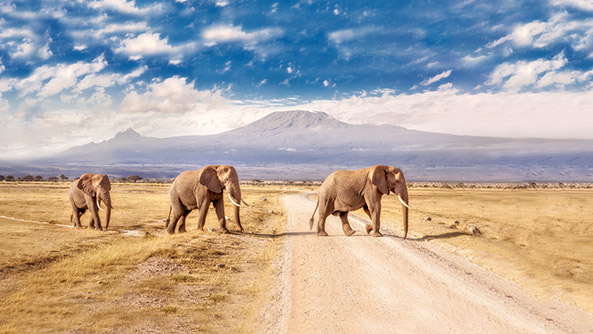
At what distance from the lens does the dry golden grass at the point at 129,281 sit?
9930 millimetres

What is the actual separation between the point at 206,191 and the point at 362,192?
26.9 ft

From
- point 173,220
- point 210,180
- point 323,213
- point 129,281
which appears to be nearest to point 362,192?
point 323,213

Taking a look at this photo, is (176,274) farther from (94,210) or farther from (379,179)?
(94,210)

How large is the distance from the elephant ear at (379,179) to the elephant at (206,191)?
279 inches

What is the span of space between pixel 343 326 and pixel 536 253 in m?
14.0

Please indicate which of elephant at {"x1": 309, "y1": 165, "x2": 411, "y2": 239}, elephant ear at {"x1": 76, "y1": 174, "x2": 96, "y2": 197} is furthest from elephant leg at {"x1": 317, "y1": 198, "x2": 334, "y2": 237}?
elephant ear at {"x1": 76, "y1": 174, "x2": 96, "y2": 197}

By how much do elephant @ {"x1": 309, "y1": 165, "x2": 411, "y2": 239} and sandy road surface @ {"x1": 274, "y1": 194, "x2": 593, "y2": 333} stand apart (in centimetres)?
395

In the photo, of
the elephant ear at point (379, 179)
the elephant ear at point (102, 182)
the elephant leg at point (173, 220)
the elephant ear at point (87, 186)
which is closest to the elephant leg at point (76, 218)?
the elephant ear at point (87, 186)

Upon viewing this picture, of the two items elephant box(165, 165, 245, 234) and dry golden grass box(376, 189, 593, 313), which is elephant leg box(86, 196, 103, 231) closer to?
elephant box(165, 165, 245, 234)

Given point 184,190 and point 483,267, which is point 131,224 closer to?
point 184,190

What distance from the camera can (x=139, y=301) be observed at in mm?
11414

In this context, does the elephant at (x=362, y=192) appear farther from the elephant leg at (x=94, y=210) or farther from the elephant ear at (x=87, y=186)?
the elephant ear at (x=87, y=186)

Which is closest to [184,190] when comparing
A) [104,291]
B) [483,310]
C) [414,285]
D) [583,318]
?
[104,291]

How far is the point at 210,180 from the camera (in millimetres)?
22750
